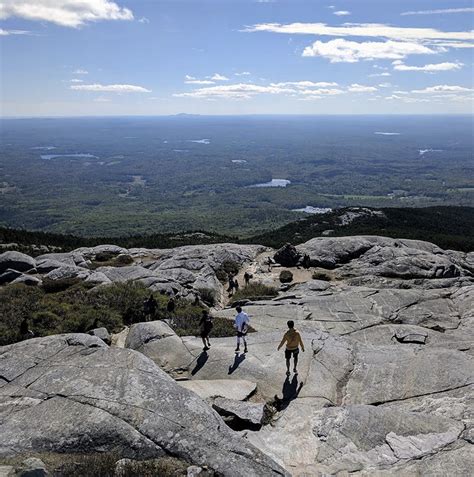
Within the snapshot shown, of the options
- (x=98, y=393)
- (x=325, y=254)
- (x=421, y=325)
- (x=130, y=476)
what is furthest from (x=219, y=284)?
(x=130, y=476)

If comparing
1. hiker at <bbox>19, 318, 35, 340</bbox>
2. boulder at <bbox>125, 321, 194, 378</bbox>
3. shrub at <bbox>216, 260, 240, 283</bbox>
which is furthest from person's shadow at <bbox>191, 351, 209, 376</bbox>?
shrub at <bbox>216, 260, 240, 283</bbox>

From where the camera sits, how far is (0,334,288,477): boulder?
33.5ft

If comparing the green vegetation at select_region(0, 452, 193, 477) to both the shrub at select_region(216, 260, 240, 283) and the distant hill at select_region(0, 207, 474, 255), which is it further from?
the distant hill at select_region(0, 207, 474, 255)

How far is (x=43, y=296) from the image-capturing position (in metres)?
27.0

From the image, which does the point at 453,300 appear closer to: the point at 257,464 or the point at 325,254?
the point at 325,254

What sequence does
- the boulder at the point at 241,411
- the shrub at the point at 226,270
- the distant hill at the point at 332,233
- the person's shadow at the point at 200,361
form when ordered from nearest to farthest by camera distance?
the boulder at the point at 241,411, the person's shadow at the point at 200,361, the shrub at the point at 226,270, the distant hill at the point at 332,233

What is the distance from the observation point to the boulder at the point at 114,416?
10.2 meters

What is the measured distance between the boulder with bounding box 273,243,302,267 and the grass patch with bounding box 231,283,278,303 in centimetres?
809

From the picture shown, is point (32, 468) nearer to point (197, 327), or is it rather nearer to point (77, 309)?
point (197, 327)

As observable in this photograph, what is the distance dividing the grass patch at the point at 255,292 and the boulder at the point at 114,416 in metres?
19.7

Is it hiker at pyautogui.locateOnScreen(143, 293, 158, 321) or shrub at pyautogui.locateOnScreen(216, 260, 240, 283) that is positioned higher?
hiker at pyautogui.locateOnScreen(143, 293, 158, 321)

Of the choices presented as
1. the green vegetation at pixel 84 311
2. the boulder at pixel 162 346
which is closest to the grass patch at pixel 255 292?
the green vegetation at pixel 84 311

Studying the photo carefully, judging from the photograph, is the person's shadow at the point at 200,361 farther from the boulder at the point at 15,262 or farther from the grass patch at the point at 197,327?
the boulder at the point at 15,262

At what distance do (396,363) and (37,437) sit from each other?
13161 mm
